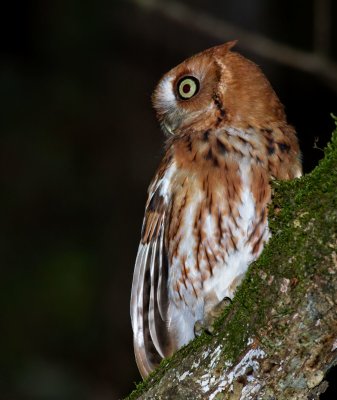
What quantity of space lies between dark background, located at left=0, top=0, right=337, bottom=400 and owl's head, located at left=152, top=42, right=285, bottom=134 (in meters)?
2.29

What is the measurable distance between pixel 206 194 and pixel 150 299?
62 centimetres

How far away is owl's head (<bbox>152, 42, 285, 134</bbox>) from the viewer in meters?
2.95

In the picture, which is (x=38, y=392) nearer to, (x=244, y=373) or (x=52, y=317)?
(x=52, y=317)

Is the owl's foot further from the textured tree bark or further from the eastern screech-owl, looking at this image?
the textured tree bark

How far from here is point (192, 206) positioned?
2.81 m

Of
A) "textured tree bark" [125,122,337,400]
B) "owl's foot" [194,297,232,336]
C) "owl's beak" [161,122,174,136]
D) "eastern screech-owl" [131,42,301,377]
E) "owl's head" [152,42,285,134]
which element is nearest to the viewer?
"textured tree bark" [125,122,337,400]

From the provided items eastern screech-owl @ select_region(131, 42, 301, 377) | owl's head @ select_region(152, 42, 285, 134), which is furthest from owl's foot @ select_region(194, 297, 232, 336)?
owl's head @ select_region(152, 42, 285, 134)

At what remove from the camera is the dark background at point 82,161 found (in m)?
5.76

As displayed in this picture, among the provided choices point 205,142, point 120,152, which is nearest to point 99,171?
point 120,152

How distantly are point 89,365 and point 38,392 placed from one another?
1.37 feet

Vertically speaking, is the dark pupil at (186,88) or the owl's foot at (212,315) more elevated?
the dark pupil at (186,88)

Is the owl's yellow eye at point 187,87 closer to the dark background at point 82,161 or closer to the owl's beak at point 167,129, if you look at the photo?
the owl's beak at point 167,129

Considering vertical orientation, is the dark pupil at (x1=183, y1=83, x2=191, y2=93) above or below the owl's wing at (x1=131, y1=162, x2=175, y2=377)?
above

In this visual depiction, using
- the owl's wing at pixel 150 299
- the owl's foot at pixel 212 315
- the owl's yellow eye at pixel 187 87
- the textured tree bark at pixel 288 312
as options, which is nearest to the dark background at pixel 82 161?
the owl's yellow eye at pixel 187 87
